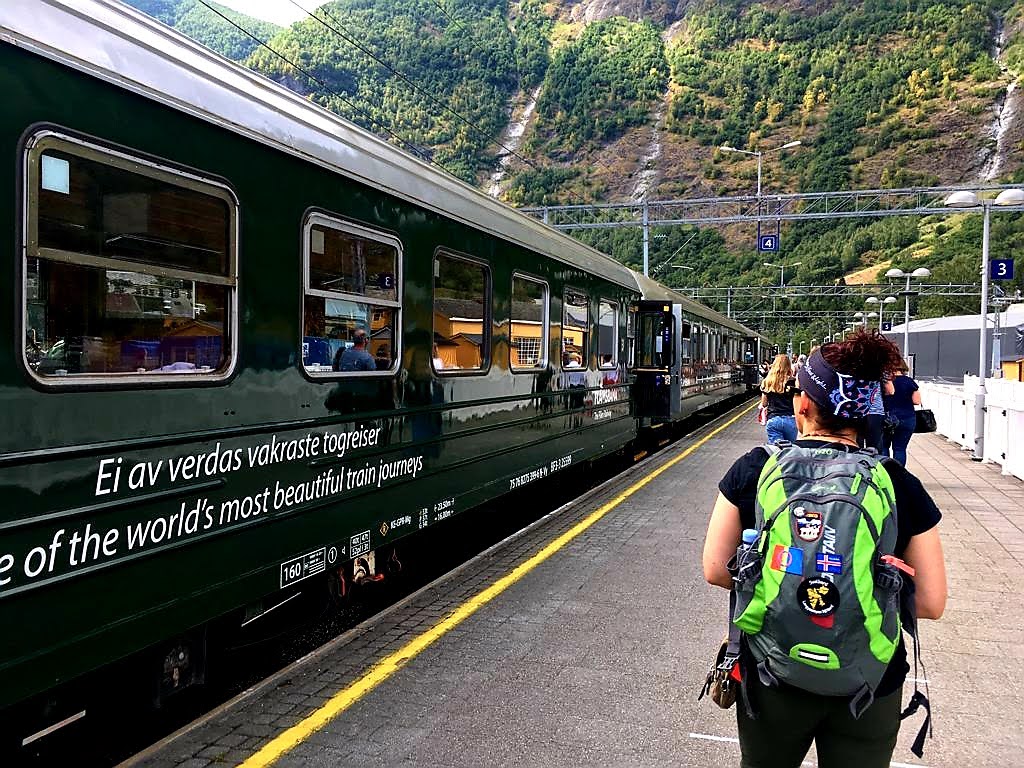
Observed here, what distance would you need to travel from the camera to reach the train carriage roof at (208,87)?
10.0 ft

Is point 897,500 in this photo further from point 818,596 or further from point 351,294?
point 351,294

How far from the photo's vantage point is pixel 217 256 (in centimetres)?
387

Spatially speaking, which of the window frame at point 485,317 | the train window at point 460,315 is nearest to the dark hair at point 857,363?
the train window at point 460,315

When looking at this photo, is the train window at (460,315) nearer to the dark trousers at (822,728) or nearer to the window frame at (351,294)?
the window frame at (351,294)

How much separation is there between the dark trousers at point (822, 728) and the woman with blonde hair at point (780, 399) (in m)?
4.44

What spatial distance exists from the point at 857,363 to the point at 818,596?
67 cm

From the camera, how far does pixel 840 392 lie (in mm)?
2305

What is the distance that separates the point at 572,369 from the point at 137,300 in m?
6.49

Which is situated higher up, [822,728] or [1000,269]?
[1000,269]

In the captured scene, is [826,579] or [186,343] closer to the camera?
[826,579]

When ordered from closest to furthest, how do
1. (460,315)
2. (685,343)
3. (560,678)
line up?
1. (560,678)
2. (460,315)
3. (685,343)

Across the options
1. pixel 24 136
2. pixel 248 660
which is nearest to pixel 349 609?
pixel 248 660

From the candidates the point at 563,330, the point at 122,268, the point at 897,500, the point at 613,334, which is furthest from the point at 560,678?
the point at 613,334

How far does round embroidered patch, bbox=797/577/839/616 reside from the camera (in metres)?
2.04
